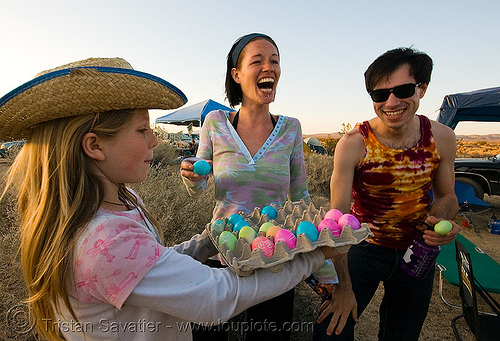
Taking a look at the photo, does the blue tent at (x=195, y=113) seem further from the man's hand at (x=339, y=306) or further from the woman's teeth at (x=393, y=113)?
the man's hand at (x=339, y=306)

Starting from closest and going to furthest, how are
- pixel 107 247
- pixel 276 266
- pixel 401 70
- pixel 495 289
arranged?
pixel 107 247 < pixel 276 266 < pixel 401 70 < pixel 495 289

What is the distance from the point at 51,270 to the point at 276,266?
0.76 metres

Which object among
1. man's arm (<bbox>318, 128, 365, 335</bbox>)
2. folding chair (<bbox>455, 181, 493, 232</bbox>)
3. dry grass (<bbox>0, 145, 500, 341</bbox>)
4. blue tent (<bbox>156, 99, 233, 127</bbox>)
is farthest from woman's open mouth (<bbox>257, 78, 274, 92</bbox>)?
blue tent (<bbox>156, 99, 233, 127</bbox>)

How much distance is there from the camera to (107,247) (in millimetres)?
881

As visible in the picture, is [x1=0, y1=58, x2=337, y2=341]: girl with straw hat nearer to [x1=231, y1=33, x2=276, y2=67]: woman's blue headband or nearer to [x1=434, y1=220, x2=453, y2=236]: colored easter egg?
[x1=434, y1=220, x2=453, y2=236]: colored easter egg

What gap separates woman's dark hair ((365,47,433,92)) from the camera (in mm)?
1806

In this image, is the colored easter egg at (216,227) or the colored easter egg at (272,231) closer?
the colored easter egg at (272,231)

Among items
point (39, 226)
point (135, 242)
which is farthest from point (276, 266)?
point (39, 226)

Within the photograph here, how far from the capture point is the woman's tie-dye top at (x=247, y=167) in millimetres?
1814

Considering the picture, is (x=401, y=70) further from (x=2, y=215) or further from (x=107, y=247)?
(x=2, y=215)

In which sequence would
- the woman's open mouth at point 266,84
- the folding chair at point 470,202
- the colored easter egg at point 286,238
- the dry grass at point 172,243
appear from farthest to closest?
the folding chair at point 470,202 → the dry grass at point 172,243 → the woman's open mouth at point 266,84 → the colored easter egg at point 286,238

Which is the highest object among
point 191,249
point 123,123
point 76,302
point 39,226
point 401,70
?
point 401,70

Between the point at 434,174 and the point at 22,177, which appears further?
the point at 434,174

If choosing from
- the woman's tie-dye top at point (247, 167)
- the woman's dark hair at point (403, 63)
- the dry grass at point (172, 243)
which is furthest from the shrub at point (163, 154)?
the woman's dark hair at point (403, 63)
